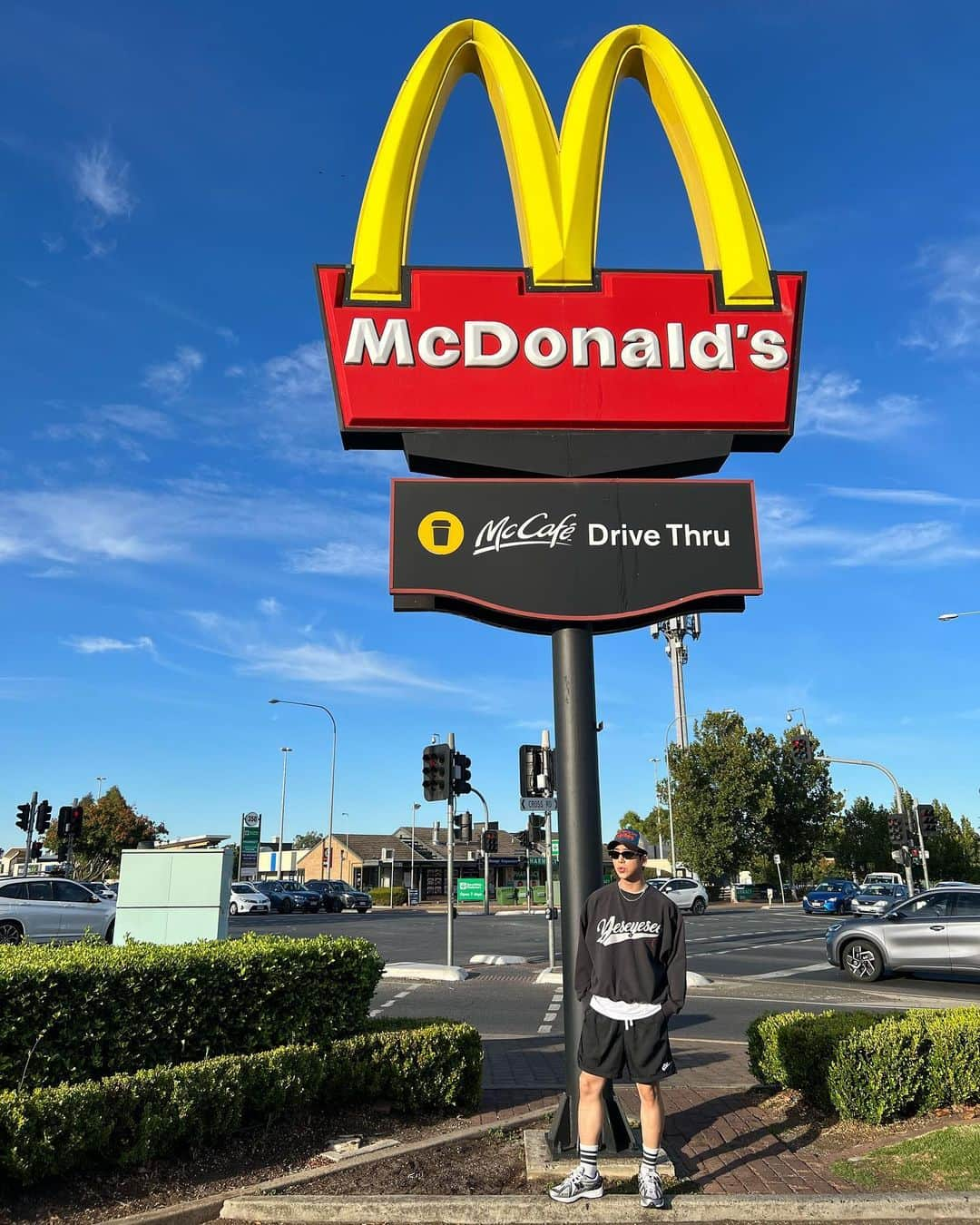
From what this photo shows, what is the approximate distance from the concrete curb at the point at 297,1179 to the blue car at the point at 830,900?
119ft

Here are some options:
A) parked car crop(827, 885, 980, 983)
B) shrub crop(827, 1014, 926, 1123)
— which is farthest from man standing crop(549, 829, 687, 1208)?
parked car crop(827, 885, 980, 983)

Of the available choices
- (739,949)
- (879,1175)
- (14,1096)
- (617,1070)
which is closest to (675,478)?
(617,1070)

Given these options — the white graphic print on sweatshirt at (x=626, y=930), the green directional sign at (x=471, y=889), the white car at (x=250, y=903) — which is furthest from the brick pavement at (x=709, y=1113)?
the green directional sign at (x=471, y=889)

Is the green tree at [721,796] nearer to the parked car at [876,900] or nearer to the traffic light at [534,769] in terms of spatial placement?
the parked car at [876,900]

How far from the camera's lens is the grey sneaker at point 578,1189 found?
4.59 meters

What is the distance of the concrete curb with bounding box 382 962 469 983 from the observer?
15.5 m

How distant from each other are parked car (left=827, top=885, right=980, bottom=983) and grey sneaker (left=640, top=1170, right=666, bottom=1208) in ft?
37.8

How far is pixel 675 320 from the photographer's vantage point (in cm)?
721

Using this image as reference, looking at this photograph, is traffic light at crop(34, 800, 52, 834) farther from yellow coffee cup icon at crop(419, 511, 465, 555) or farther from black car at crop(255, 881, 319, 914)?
yellow coffee cup icon at crop(419, 511, 465, 555)

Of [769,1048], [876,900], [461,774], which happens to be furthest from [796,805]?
[769,1048]

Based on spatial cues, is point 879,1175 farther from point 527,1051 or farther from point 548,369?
point 548,369

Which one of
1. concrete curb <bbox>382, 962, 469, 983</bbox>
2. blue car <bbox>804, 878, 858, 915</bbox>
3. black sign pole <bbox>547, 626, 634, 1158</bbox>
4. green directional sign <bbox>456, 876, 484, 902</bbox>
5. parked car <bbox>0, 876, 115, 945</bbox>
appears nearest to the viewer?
black sign pole <bbox>547, 626, 634, 1158</bbox>

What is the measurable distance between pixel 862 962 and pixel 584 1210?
1254 cm

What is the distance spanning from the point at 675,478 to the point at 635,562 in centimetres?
86
